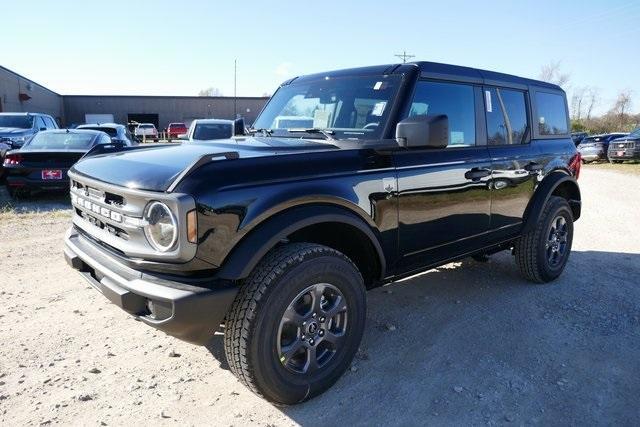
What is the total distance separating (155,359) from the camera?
10.7 ft

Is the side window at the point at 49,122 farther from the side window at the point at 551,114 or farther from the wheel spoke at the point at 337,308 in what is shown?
the wheel spoke at the point at 337,308

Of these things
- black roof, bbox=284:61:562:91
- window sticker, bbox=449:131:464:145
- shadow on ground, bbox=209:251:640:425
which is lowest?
shadow on ground, bbox=209:251:640:425

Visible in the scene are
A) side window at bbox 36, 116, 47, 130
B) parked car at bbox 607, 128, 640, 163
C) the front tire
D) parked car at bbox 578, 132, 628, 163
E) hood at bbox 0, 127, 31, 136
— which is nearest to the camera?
the front tire

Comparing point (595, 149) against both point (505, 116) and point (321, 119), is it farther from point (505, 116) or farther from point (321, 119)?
point (321, 119)

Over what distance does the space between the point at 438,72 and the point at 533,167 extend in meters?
1.56

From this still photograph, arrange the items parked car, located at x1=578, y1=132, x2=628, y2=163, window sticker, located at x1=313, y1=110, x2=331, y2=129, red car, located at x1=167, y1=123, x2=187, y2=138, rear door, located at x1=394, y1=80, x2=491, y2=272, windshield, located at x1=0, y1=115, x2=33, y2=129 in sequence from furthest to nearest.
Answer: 1. red car, located at x1=167, y1=123, x2=187, y2=138
2. parked car, located at x1=578, y1=132, x2=628, y2=163
3. windshield, located at x1=0, y1=115, x2=33, y2=129
4. window sticker, located at x1=313, y1=110, x2=331, y2=129
5. rear door, located at x1=394, y1=80, x2=491, y2=272

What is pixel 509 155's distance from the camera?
167 inches

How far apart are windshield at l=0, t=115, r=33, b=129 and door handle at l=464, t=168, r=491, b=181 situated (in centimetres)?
1378

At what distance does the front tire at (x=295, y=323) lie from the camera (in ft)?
8.36

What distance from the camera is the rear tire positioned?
4.74 m

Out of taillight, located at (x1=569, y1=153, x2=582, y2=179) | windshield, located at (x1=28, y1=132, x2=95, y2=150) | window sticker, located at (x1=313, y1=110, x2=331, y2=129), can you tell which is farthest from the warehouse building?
window sticker, located at (x1=313, y1=110, x2=331, y2=129)

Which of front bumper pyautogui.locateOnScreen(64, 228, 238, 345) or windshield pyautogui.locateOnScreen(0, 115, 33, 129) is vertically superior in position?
windshield pyautogui.locateOnScreen(0, 115, 33, 129)

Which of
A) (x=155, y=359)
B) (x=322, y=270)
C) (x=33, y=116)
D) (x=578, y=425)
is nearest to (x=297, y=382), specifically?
(x=322, y=270)

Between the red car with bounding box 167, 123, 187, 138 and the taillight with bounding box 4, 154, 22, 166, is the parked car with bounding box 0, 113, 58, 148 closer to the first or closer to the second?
the taillight with bounding box 4, 154, 22, 166
